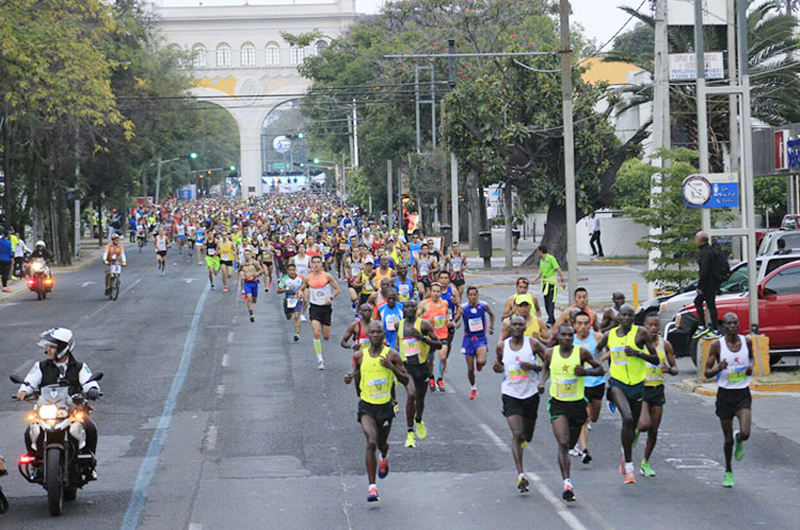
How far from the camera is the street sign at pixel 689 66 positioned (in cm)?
2664

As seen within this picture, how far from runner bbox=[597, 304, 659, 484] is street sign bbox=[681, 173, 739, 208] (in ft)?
26.9

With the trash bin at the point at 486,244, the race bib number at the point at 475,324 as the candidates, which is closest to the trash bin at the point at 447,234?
the trash bin at the point at 486,244

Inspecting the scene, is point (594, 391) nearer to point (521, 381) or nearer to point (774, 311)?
A: point (521, 381)

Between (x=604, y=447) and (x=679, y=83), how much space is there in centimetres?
2397

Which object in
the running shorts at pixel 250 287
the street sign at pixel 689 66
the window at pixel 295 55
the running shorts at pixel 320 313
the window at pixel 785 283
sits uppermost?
the window at pixel 295 55

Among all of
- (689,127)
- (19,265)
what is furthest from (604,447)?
(19,265)

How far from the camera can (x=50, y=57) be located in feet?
113

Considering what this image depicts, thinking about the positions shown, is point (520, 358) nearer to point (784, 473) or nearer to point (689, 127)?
point (784, 473)

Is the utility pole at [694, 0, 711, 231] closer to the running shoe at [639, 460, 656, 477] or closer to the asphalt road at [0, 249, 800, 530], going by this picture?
the asphalt road at [0, 249, 800, 530]

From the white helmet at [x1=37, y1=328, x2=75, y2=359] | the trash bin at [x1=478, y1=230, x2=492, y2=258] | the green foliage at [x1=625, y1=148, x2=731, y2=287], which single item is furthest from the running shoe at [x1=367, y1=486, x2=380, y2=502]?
the trash bin at [x1=478, y1=230, x2=492, y2=258]

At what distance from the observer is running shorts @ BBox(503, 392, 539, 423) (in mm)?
11953

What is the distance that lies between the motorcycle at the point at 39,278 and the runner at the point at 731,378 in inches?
1064

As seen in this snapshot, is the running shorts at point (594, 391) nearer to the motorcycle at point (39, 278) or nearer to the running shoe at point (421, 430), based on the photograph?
the running shoe at point (421, 430)

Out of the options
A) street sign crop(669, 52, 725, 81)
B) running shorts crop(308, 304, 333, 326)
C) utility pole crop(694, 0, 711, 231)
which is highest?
street sign crop(669, 52, 725, 81)
